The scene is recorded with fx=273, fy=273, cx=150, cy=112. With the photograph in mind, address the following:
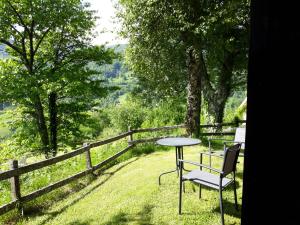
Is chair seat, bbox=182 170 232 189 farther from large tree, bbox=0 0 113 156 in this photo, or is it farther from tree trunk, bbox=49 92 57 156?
tree trunk, bbox=49 92 57 156

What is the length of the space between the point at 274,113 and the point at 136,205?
16.3 ft

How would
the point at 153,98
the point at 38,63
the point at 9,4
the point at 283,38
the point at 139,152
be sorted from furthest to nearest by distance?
the point at 153,98 < the point at 38,63 < the point at 9,4 < the point at 139,152 < the point at 283,38

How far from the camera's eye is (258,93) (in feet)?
4.08

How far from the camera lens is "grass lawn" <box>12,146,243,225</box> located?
5.02 meters

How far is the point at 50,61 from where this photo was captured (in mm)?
17406

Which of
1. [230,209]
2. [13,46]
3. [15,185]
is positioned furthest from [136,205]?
[13,46]

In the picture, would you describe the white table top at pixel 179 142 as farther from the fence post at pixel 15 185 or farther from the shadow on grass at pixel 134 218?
the fence post at pixel 15 185

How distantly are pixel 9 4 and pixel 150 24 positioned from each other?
333 inches

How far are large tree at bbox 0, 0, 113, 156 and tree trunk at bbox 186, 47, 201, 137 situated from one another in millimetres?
6516

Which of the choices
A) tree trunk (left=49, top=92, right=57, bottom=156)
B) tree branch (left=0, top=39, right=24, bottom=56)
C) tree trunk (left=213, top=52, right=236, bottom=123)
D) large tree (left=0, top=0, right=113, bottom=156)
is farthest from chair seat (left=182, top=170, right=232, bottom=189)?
tree branch (left=0, top=39, right=24, bottom=56)

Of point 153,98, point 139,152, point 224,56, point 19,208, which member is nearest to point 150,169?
point 139,152

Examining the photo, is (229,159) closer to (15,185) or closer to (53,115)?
(15,185)

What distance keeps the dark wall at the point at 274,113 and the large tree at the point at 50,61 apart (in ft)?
46.3

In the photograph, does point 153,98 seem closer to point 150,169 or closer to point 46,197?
point 150,169
